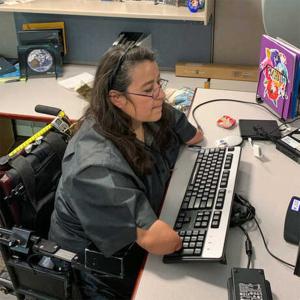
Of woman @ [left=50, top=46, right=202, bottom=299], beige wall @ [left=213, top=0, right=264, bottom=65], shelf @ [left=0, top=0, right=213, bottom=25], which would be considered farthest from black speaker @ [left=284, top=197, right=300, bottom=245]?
beige wall @ [left=213, top=0, right=264, bottom=65]

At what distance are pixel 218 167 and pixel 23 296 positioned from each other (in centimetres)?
77

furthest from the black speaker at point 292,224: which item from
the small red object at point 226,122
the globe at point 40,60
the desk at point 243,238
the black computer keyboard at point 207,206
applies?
the globe at point 40,60

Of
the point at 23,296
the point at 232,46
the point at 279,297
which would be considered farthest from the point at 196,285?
the point at 232,46

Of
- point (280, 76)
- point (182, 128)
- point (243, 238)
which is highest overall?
point (280, 76)

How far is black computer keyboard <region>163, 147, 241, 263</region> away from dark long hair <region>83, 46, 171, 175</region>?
0.60ft

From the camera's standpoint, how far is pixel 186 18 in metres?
2.01

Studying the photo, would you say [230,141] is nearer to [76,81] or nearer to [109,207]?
[109,207]

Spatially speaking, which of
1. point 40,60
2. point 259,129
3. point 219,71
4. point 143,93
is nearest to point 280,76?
point 259,129

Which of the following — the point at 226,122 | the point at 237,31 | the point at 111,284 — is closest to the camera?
the point at 111,284

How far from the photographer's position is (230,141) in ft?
5.15

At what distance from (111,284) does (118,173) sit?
1.31 feet

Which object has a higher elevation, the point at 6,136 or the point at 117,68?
the point at 117,68

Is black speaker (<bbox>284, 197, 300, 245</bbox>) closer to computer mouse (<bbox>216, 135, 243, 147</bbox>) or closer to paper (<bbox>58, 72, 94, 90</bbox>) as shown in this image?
computer mouse (<bbox>216, 135, 243, 147</bbox>)

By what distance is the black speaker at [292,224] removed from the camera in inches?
43.9
